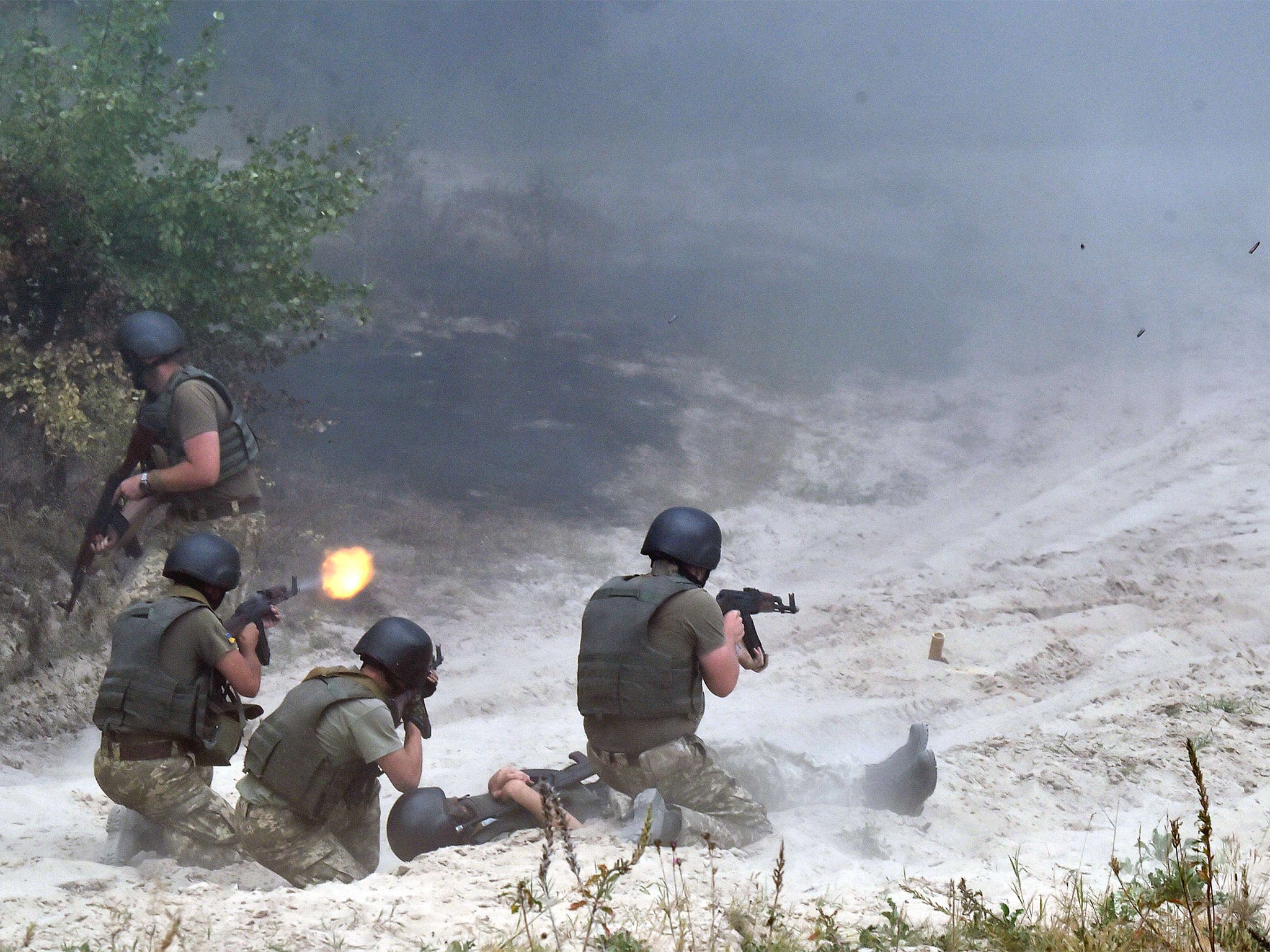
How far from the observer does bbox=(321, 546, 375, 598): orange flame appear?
369 inches

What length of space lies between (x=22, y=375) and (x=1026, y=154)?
78.0 feet

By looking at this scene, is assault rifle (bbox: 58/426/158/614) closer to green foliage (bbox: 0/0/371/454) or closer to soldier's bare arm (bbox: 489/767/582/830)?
green foliage (bbox: 0/0/371/454)

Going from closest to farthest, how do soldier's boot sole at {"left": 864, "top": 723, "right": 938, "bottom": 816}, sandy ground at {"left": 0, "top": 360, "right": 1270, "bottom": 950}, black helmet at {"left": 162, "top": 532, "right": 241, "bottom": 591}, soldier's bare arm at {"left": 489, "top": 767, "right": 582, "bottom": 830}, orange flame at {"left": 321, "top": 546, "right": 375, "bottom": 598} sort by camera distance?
sandy ground at {"left": 0, "top": 360, "right": 1270, "bottom": 950} < soldier's bare arm at {"left": 489, "top": 767, "right": 582, "bottom": 830} < black helmet at {"left": 162, "top": 532, "right": 241, "bottom": 591} < soldier's boot sole at {"left": 864, "top": 723, "right": 938, "bottom": 816} < orange flame at {"left": 321, "top": 546, "right": 375, "bottom": 598}

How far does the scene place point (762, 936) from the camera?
3574mm

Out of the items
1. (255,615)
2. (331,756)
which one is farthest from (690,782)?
(255,615)

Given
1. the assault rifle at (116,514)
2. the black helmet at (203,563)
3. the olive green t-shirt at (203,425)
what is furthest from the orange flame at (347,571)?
the black helmet at (203,563)

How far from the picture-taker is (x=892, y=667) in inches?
321

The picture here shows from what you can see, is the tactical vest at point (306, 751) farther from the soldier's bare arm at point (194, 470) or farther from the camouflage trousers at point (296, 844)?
the soldier's bare arm at point (194, 470)

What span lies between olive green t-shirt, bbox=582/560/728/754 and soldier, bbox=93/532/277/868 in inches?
62.9

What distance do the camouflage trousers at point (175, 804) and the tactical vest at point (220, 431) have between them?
6.25 feet

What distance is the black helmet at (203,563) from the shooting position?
5316mm

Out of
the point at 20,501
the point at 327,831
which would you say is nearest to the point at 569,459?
the point at 20,501

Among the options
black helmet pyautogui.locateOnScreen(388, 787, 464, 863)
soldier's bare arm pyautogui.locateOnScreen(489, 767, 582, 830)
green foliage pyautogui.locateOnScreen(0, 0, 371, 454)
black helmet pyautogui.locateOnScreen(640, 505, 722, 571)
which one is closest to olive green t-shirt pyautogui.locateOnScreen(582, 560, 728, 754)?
black helmet pyautogui.locateOnScreen(640, 505, 722, 571)

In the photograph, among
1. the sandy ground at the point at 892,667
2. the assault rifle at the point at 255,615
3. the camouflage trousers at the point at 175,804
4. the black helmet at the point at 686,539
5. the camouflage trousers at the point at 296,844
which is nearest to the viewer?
the sandy ground at the point at 892,667
